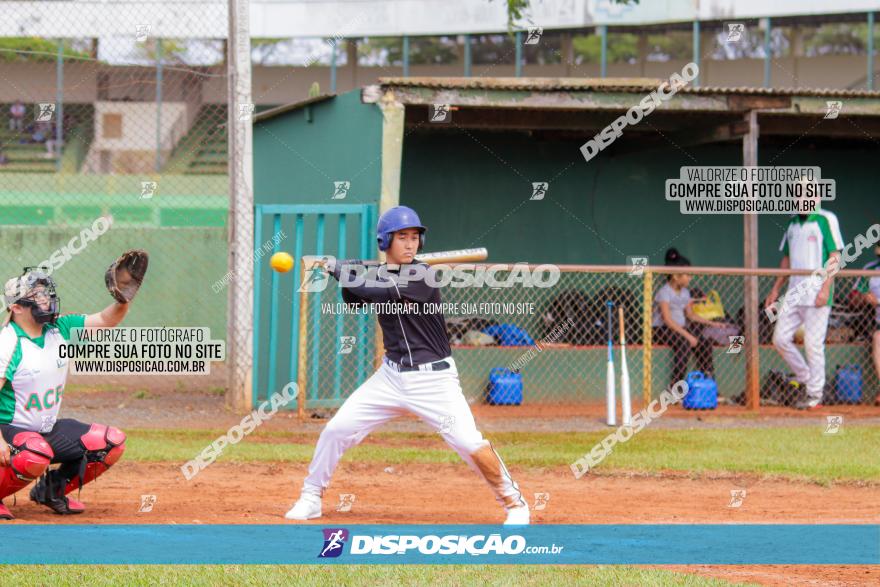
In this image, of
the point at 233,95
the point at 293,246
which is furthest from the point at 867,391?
the point at 233,95

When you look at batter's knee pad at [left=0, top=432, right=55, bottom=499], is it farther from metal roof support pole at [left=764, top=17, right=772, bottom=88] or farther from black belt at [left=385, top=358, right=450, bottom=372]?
metal roof support pole at [left=764, top=17, right=772, bottom=88]

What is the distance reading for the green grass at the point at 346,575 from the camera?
5652mm

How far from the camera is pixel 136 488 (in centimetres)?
852

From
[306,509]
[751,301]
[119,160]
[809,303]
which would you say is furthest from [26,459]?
[119,160]

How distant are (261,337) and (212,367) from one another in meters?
3.90

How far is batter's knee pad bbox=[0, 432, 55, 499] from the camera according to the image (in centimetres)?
682

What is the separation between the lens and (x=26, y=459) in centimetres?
682

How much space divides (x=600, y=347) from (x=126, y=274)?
7670 mm

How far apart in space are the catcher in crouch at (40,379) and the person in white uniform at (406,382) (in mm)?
1220

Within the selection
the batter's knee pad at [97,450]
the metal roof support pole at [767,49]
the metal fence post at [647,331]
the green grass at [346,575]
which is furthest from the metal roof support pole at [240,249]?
the metal roof support pole at [767,49]

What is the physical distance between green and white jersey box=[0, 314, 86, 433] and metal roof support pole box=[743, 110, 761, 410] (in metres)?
7.81

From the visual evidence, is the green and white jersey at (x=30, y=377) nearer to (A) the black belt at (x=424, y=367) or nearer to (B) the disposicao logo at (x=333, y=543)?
(A) the black belt at (x=424, y=367)

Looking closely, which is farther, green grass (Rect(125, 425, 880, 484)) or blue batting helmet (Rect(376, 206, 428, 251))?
green grass (Rect(125, 425, 880, 484))

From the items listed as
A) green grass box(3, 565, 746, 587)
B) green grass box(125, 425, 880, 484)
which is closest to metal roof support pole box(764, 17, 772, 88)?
green grass box(125, 425, 880, 484)
